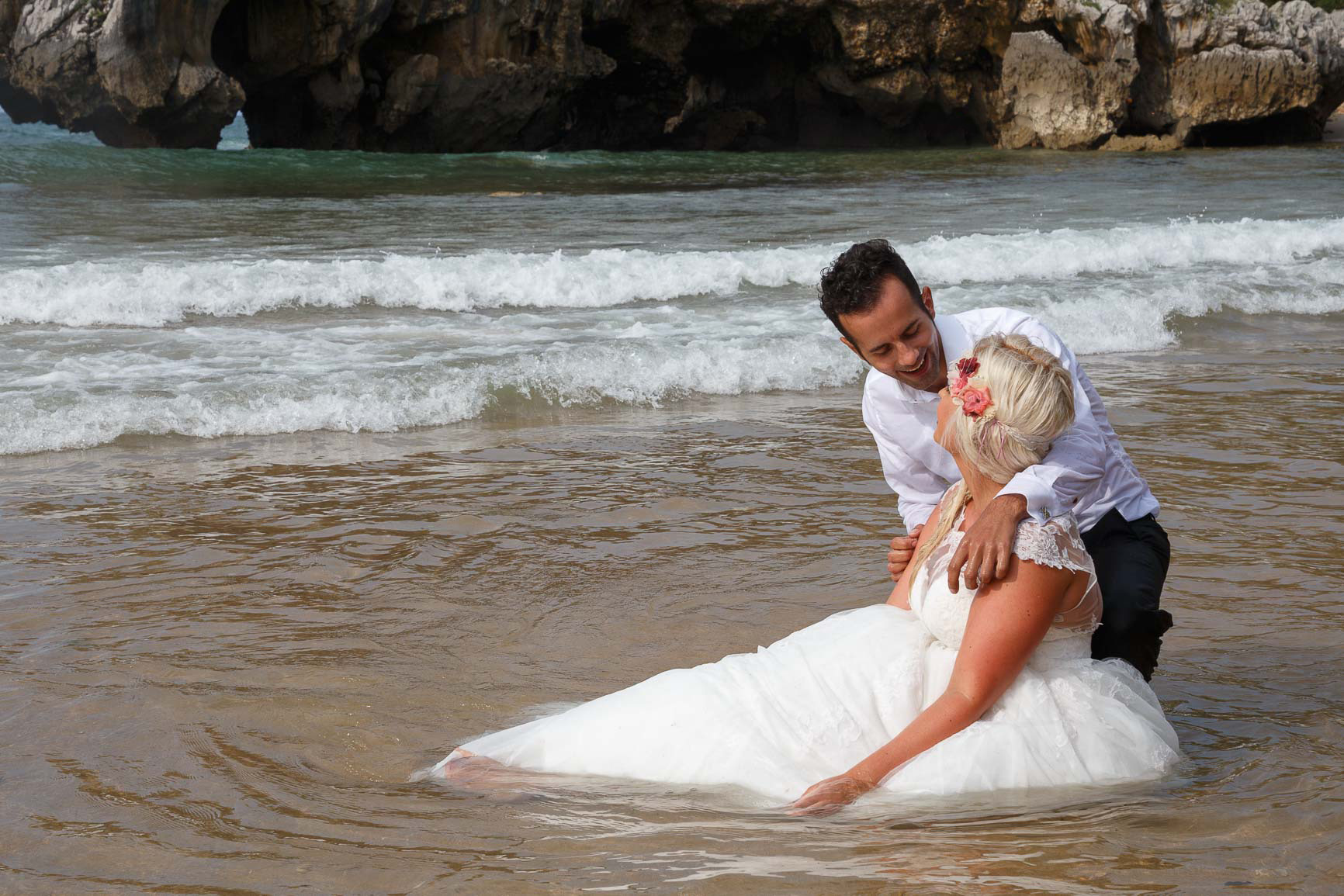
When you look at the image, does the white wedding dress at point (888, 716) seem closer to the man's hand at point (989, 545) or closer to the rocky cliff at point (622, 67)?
the man's hand at point (989, 545)

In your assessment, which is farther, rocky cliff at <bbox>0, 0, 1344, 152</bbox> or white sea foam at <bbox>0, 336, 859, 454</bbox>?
rocky cliff at <bbox>0, 0, 1344, 152</bbox>

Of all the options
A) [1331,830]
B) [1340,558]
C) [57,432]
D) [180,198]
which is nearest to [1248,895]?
[1331,830]

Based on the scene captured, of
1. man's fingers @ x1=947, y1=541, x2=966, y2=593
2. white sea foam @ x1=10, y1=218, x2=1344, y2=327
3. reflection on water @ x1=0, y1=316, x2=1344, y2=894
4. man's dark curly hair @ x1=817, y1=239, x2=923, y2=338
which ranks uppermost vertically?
man's dark curly hair @ x1=817, y1=239, x2=923, y2=338

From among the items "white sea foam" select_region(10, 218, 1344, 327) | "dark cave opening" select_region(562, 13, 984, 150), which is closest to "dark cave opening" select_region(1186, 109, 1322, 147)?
"dark cave opening" select_region(562, 13, 984, 150)

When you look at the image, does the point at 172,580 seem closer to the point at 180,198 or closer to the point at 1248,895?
the point at 1248,895

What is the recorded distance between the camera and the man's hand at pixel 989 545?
252 cm

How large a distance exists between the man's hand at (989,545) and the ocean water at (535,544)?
18.9 inches

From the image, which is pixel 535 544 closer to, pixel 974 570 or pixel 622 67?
pixel 974 570

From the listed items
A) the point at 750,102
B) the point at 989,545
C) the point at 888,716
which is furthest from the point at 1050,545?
the point at 750,102

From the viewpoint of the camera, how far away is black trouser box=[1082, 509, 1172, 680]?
300 cm

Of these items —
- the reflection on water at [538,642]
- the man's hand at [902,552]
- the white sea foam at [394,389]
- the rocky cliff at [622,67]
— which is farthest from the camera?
the rocky cliff at [622,67]

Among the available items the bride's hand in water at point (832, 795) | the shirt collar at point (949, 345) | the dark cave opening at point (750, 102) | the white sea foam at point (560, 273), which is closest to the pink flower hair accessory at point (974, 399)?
the shirt collar at point (949, 345)

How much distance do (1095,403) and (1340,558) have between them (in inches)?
72.5

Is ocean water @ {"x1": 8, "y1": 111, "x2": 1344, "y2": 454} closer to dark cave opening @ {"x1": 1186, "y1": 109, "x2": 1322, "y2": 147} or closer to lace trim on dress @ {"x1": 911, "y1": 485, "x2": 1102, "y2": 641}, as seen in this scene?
lace trim on dress @ {"x1": 911, "y1": 485, "x2": 1102, "y2": 641}
